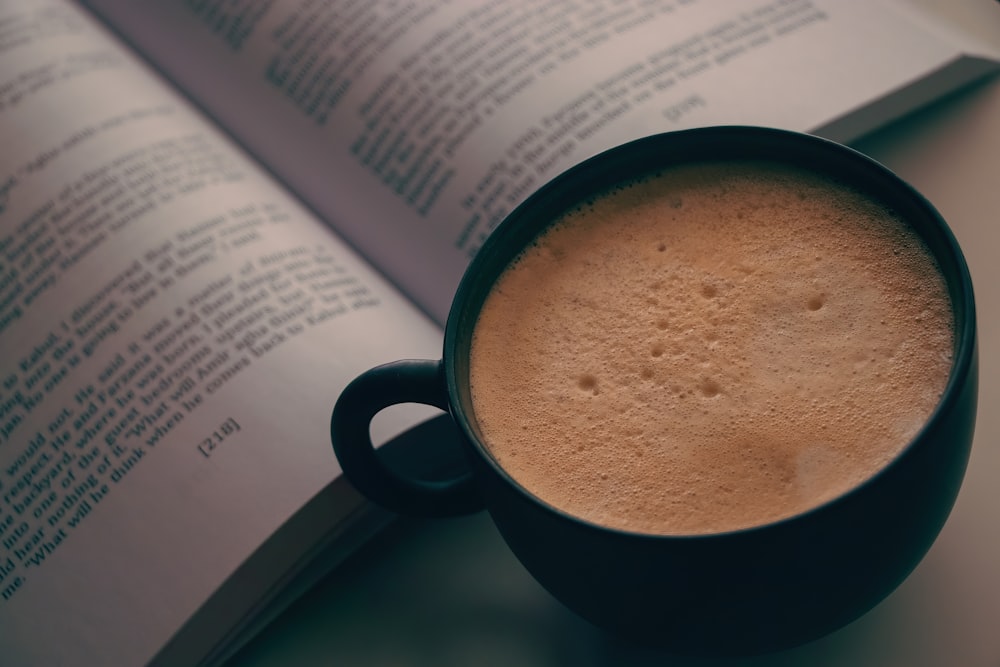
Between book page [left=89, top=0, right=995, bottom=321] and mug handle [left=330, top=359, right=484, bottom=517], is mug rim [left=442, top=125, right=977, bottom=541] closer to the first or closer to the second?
mug handle [left=330, top=359, right=484, bottom=517]

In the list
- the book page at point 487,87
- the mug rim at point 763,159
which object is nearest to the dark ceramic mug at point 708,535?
the mug rim at point 763,159

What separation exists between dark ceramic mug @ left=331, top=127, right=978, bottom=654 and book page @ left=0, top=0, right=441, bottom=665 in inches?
3.8

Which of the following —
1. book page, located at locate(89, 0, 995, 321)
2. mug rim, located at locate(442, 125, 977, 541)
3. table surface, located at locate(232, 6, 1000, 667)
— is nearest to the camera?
mug rim, located at locate(442, 125, 977, 541)

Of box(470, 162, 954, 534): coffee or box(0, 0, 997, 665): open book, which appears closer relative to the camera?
box(470, 162, 954, 534): coffee

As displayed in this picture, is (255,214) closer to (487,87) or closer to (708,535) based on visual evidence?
(487,87)

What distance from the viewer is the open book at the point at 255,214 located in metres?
0.55

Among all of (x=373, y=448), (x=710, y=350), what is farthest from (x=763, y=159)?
(x=373, y=448)

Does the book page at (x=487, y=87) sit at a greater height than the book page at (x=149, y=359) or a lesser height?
A: greater

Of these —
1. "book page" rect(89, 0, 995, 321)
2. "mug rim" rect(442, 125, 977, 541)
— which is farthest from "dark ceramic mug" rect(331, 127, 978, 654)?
"book page" rect(89, 0, 995, 321)

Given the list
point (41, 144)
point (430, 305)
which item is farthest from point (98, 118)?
point (430, 305)

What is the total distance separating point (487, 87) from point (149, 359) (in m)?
0.29

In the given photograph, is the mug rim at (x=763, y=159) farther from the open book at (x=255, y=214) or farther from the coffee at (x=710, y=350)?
the open book at (x=255, y=214)

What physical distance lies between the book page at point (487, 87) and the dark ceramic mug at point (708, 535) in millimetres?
166

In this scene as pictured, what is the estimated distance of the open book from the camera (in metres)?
0.55
